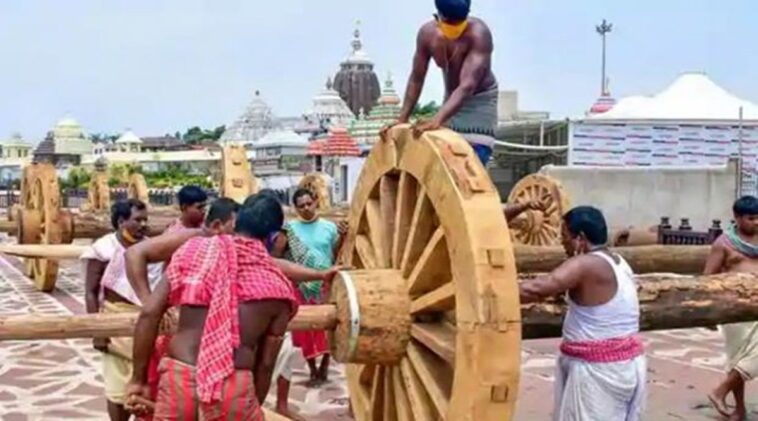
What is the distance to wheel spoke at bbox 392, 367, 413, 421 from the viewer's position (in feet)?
12.8

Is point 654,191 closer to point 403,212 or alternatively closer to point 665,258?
point 665,258

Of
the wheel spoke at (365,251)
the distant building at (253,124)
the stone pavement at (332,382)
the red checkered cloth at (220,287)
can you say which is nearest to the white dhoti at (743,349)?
the stone pavement at (332,382)

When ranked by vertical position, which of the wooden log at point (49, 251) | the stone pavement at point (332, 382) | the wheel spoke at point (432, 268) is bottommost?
the stone pavement at point (332, 382)

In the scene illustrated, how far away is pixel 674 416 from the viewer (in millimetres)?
6574

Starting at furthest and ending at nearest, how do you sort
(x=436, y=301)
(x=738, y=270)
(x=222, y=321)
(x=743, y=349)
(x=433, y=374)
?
1. (x=743, y=349)
2. (x=738, y=270)
3. (x=433, y=374)
4. (x=436, y=301)
5. (x=222, y=321)

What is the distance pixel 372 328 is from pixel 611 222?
1451 centimetres

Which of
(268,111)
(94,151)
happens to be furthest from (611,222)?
(94,151)

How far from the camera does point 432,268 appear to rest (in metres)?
3.71

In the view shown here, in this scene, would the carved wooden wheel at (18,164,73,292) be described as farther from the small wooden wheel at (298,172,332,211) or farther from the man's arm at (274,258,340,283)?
the man's arm at (274,258,340,283)

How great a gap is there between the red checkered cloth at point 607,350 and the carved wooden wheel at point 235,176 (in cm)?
769

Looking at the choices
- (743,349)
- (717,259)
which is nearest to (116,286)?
(717,259)

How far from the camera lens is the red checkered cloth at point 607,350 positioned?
12.9 ft

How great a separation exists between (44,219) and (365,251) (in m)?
9.01

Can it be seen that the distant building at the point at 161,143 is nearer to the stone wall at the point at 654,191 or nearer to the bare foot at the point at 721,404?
the stone wall at the point at 654,191
